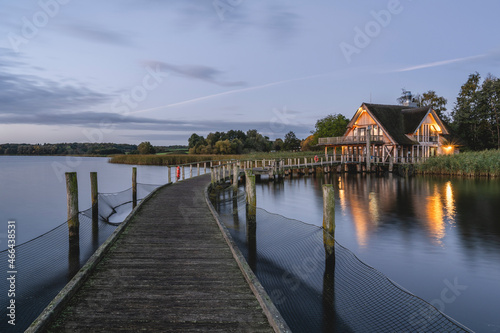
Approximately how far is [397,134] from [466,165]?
A: 34.9 feet

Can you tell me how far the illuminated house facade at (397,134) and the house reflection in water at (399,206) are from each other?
39.1 feet

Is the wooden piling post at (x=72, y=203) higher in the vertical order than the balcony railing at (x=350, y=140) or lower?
lower

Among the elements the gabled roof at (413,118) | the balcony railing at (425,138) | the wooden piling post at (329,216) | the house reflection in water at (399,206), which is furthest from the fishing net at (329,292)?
the balcony railing at (425,138)

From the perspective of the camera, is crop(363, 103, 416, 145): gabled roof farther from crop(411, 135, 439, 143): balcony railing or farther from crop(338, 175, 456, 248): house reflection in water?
crop(338, 175, 456, 248): house reflection in water

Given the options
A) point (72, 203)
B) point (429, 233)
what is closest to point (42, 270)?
point (72, 203)

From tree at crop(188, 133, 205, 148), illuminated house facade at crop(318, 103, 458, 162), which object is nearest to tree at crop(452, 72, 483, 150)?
illuminated house facade at crop(318, 103, 458, 162)

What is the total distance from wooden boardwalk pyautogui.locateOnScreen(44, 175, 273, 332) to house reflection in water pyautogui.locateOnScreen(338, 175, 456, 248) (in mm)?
7875

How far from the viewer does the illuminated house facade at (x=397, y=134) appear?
45.1 meters

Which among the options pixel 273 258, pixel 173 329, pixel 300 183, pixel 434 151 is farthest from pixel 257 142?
pixel 173 329

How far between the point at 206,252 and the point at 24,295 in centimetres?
461

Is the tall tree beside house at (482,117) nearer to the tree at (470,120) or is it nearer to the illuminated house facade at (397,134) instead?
the tree at (470,120)

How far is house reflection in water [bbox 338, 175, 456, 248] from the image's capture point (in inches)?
655

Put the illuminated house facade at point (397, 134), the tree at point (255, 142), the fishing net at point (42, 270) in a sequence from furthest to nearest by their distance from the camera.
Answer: the tree at point (255, 142) < the illuminated house facade at point (397, 134) < the fishing net at point (42, 270)

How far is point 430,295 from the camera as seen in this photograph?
8.98 m
